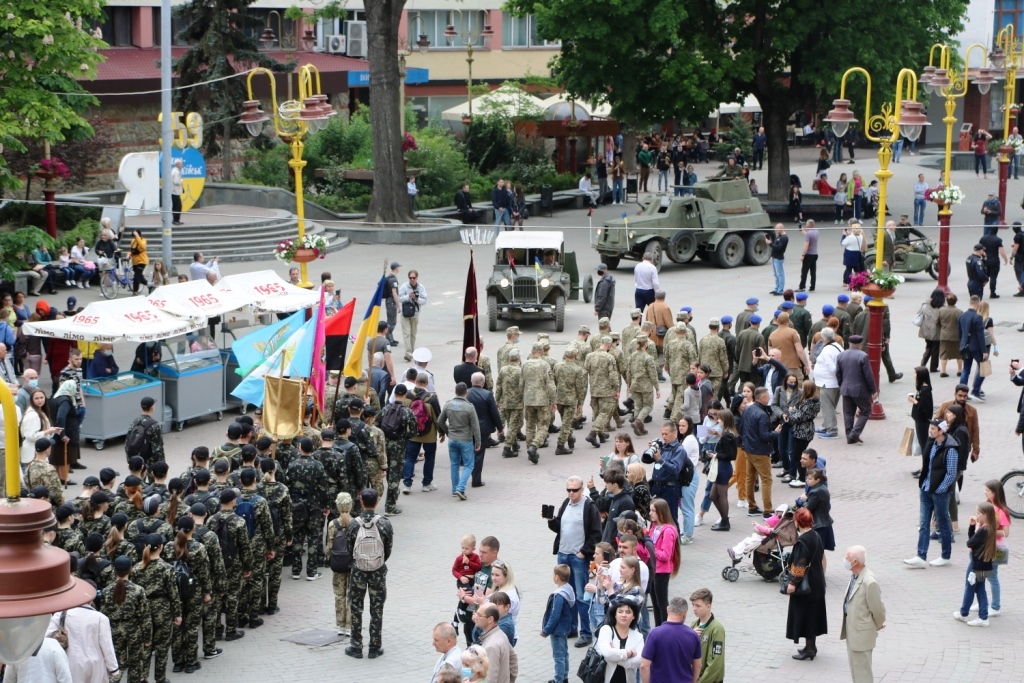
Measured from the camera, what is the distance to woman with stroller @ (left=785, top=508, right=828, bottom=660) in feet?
41.8

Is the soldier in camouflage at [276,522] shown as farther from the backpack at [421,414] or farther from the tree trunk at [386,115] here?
the tree trunk at [386,115]

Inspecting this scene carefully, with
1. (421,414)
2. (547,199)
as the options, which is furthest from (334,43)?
(421,414)

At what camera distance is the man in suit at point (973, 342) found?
21.1 meters

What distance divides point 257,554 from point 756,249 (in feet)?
74.6

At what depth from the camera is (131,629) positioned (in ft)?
38.8

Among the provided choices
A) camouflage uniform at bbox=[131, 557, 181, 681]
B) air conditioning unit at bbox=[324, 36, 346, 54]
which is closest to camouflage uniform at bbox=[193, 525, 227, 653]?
camouflage uniform at bbox=[131, 557, 181, 681]

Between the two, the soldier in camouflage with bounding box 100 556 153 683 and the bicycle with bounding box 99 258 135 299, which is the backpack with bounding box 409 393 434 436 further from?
the bicycle with bounding box 99 258 135 299

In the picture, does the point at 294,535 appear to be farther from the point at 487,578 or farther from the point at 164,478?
the point at 487,578

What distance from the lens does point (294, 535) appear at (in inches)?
587

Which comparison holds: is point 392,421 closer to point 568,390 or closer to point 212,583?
point 568,390

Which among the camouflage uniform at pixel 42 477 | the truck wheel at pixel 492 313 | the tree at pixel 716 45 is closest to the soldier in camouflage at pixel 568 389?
the camouflage uniform at pixel 42 477

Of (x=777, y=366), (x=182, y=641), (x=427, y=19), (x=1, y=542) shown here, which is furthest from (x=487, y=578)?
(x=427, y=19)

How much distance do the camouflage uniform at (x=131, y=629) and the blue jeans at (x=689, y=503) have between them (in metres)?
6.04

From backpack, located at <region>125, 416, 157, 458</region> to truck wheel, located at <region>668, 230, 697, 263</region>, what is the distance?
18.4 meters
